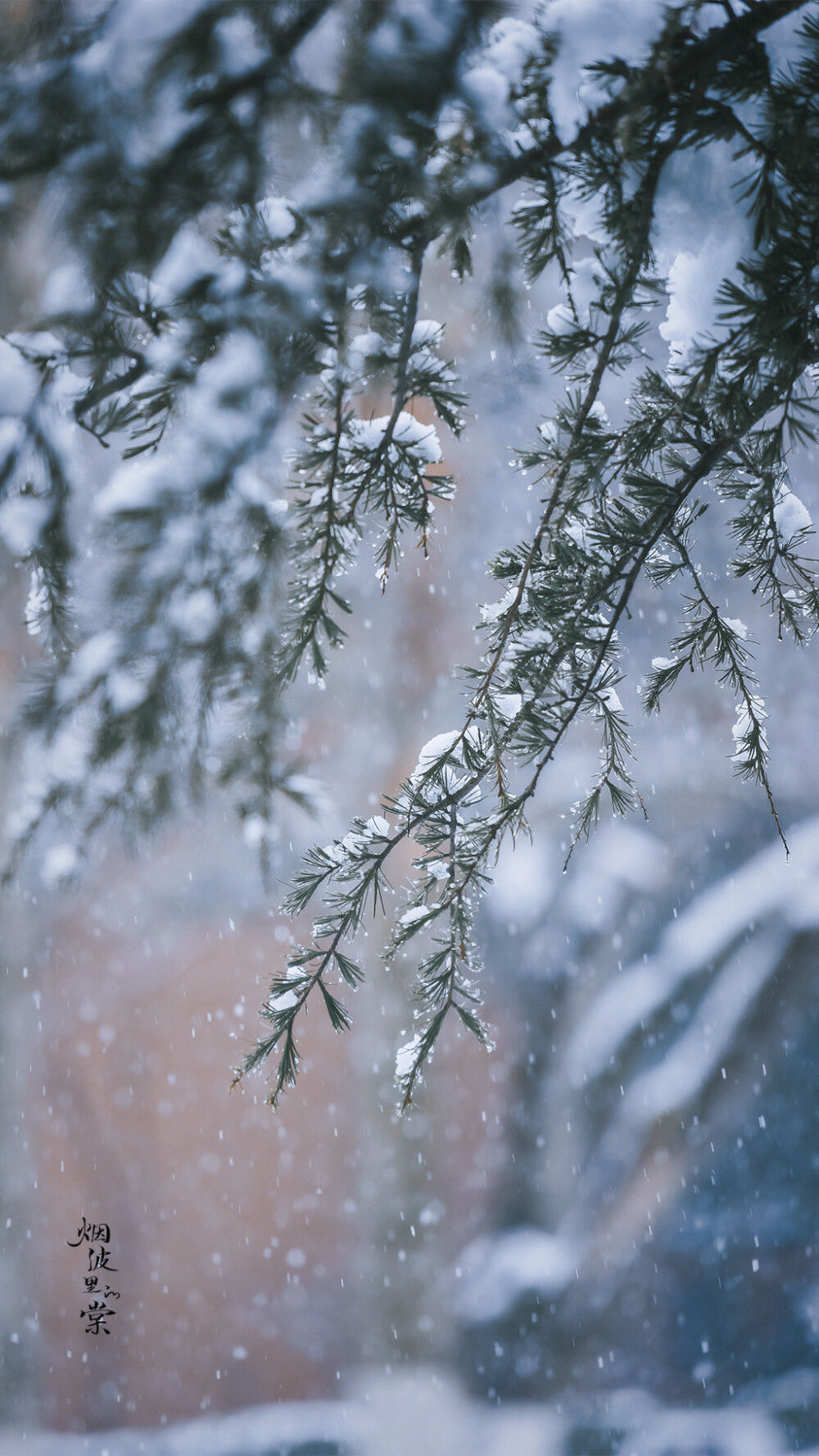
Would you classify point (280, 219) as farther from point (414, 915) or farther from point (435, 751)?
point (414, 915)

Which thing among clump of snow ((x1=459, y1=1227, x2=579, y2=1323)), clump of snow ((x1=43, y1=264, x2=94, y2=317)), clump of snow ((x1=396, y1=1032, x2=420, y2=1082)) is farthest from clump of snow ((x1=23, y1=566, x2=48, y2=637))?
clump of snow ((x1=459, y1=1227, x2=579, y2=1323))

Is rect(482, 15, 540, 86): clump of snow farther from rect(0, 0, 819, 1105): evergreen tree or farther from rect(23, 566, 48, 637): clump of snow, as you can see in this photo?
rect(23, 566, 48, 637): clump of snow

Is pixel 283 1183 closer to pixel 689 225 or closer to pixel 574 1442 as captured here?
pixel 574 1442

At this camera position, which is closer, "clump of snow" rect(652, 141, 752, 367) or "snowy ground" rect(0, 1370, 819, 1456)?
"clump of snow" rect(652, 141, 752, 367)

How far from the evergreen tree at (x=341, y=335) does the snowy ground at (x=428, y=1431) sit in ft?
9.62

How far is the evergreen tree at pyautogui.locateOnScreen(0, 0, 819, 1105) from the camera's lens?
0.43 metres

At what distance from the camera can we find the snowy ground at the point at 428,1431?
2.68 metres

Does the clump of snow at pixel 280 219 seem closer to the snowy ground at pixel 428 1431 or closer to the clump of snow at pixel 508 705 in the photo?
the clump of snow at pixel 508 705

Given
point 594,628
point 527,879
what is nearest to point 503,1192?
point 527,879

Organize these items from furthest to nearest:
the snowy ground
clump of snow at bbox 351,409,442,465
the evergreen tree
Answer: the snowy ground < clump of snow at bbox 351,409,442,465 < the evergreen tree

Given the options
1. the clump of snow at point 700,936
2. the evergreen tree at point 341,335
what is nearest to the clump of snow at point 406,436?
the evergreen tree at point 341,335

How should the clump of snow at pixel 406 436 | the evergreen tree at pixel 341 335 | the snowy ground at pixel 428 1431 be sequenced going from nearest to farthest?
the evergreen tree at pixel 341 335
the clump of snow at pixel 406 436
the snowy ground at pixel 428 1431

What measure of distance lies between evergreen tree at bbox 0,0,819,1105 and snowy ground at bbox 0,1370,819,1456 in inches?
115

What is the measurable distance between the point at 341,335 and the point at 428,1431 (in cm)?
340
